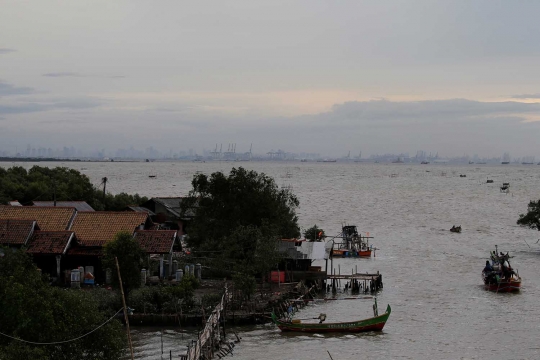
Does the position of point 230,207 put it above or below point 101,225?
above

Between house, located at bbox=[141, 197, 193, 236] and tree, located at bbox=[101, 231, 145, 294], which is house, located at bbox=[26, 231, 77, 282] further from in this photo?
house, located at bbox=[141, 197, 193, 236]

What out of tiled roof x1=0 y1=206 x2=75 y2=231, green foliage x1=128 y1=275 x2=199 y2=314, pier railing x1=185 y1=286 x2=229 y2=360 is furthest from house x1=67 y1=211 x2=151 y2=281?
pier railing x1=185 y1=286 x2=229 y2=360

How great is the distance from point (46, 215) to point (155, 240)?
563 cm

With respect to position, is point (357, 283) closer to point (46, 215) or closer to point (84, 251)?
point (84, 251)

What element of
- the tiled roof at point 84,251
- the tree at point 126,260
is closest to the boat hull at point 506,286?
the tree at point 126,260

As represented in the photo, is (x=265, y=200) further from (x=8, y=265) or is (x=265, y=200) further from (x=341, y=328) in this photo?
Answer: (x=8, y=265)

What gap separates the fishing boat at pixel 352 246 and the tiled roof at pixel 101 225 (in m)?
21.2

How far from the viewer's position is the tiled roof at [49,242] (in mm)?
30859

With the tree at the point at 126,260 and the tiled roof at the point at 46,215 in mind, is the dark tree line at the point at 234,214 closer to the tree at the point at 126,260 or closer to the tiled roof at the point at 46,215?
the tiled roof at the point at 46,215

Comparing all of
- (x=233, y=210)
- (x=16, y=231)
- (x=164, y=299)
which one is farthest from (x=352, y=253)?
(x=16, y=231)

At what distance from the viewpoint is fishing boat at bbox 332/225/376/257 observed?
52406 mm

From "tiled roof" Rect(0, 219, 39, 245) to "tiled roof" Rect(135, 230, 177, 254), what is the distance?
4580mm

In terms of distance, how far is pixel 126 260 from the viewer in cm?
2780

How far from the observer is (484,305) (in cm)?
3606
